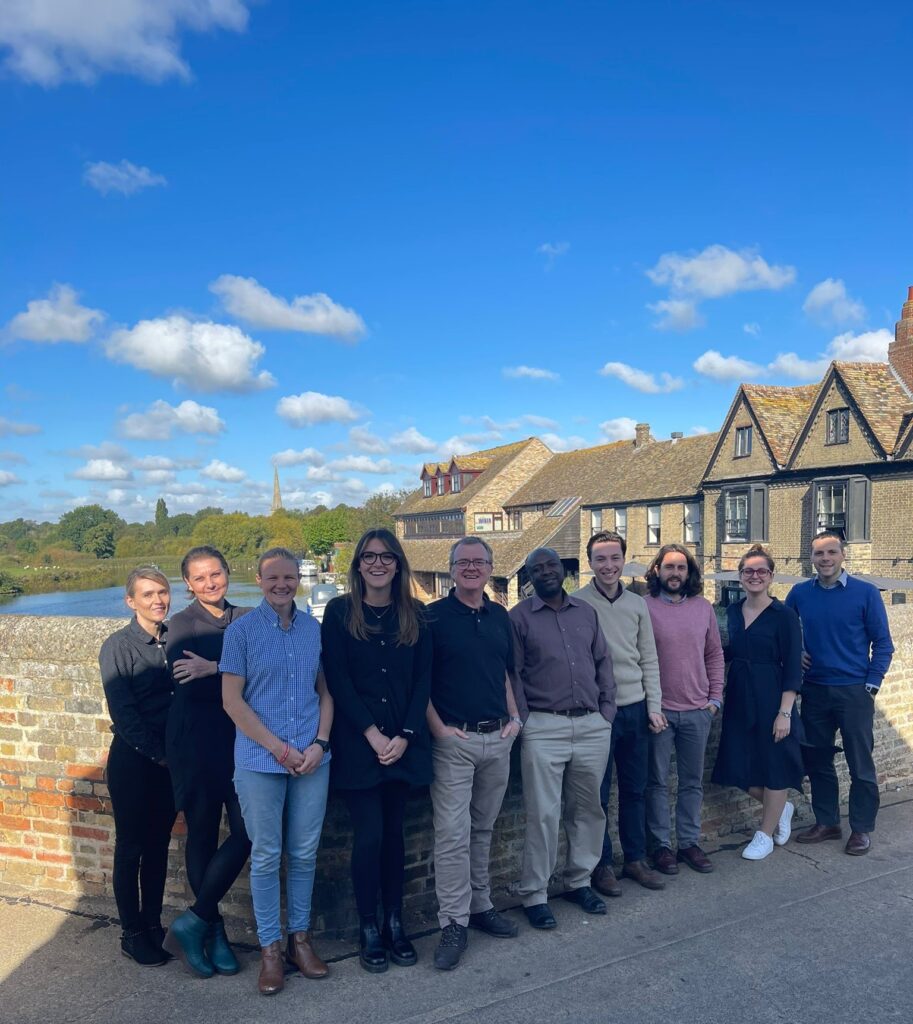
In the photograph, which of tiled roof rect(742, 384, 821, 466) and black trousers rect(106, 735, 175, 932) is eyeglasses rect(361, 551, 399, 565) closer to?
black trousers rect(106, 735, 175, 932)

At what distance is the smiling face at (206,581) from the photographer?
358cm

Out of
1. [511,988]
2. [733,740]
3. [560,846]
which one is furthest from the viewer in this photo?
[733,740]

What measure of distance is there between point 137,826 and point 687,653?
3200 millimetres

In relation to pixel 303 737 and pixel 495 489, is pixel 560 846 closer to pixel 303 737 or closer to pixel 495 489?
pixel 303 737

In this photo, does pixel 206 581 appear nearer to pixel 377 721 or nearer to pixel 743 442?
pixel 377 721

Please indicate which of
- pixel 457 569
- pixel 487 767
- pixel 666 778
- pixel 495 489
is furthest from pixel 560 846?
pixel 495 489

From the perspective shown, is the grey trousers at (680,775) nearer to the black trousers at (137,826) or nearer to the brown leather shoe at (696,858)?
the brown leather shoe at (696,858)

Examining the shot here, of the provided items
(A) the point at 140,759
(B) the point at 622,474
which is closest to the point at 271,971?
Answer: (A) the point at 140,759

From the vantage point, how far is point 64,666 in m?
4.17

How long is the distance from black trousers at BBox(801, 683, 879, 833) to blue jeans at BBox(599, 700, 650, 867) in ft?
4.84

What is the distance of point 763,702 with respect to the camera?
4730mm

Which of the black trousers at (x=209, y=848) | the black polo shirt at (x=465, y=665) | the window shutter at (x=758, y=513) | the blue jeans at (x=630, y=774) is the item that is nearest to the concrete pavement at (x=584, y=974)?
the blue jeans at (x=630, y=774)

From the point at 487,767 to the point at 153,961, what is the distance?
1.80 meters

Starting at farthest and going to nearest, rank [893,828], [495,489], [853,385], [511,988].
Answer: [495,489], [853,385], [893,828], [511,988]
